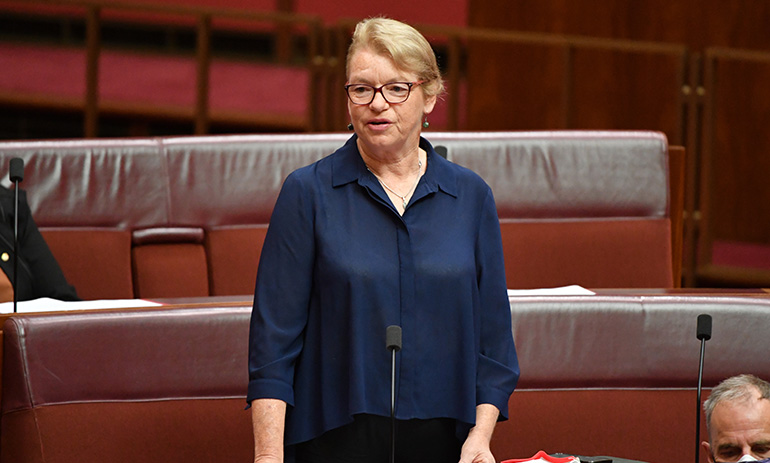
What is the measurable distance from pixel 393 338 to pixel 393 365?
4 centimetres

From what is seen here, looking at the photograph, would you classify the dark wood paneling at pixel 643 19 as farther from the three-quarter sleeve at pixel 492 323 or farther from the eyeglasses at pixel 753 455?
the three-quarter sleeve at pixel 492 323

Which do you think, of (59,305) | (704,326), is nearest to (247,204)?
(59,305)

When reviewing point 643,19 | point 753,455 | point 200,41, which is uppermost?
point 643,19

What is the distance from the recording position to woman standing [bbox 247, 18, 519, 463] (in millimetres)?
1436

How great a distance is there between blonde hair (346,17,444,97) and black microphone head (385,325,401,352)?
32 centimetres

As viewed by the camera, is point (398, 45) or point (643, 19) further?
point (643, 19)

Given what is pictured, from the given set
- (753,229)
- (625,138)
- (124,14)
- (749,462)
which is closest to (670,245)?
(625,138)

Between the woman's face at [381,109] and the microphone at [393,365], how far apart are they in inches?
9.7

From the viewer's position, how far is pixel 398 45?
1.44 metres

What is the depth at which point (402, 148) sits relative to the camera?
1495 mm

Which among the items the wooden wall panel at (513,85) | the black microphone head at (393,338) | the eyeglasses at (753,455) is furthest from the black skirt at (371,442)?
the wooden wall panel at (513,85)

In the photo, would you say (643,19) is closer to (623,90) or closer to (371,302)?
(623,90)

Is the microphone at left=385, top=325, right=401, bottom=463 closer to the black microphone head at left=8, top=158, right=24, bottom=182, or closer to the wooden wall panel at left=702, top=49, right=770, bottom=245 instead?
the black microphone head at left=8, top=158, right=24, bottom=182

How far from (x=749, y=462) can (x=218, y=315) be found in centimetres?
93
